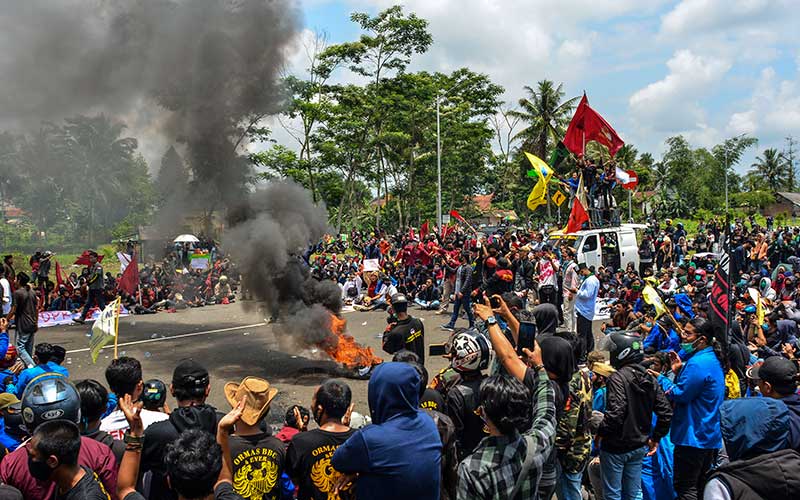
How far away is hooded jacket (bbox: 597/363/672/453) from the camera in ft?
13.2

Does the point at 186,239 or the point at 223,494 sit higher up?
the point at 186,239

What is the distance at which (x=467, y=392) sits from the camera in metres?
3.57

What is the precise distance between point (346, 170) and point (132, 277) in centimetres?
1960

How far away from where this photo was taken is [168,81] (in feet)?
42.1

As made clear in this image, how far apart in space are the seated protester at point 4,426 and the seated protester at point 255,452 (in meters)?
1.83

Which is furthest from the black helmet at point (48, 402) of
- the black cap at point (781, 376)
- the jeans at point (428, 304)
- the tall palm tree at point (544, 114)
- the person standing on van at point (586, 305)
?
the tall palm tree at point (544, 114)

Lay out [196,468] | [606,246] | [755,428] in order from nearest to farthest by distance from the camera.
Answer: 1. [196,468]
2. [755,428]
3. [606,246]

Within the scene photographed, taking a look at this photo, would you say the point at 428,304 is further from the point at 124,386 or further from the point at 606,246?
the point at 124,386

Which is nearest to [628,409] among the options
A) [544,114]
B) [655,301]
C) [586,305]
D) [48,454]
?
[48,454]

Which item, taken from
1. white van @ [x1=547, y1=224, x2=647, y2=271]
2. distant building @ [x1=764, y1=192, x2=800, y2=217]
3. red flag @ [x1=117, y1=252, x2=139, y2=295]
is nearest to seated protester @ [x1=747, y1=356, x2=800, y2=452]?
white van @ [x1=547, y1=224, x2=647, y2=271]

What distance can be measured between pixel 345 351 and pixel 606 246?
9.77m

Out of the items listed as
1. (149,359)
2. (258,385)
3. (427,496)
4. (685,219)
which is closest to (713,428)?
(427,496)

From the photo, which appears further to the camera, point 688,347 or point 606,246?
point 606,246

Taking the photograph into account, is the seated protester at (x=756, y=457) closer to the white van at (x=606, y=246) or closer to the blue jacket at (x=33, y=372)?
the blue jacket at (x=33, y=372)
